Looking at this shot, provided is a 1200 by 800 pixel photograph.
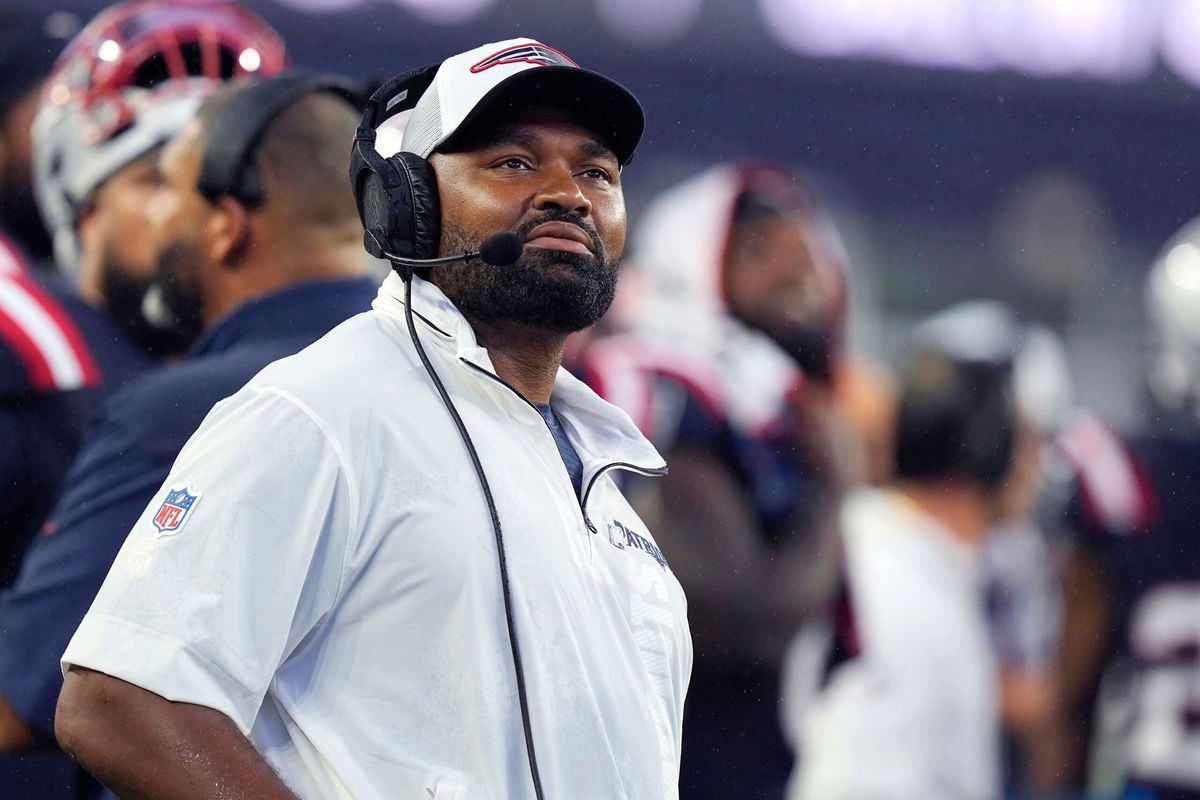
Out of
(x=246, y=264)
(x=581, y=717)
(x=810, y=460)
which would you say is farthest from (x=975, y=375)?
(x=581, y=717)

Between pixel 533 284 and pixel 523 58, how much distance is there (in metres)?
0.21

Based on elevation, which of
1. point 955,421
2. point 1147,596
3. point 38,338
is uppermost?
point 38,338

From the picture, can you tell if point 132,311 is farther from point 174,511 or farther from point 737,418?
point 174,511

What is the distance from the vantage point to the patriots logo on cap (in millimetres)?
1311

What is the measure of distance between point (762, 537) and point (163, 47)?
1455 mm

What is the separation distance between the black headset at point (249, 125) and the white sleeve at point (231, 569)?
1090 millimetres

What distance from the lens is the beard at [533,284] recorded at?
1276 mm

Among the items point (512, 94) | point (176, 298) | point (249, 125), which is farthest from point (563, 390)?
point (176, 298)

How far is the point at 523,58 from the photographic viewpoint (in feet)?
4.35

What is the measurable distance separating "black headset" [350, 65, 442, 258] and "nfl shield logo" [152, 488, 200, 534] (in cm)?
33

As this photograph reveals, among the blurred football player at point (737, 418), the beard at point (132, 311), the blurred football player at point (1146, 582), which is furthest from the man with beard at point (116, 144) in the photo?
the blurred football player at point (1146, 582)

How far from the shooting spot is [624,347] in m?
2.99

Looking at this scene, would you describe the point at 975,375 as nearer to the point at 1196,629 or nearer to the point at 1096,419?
the point at 1096,419

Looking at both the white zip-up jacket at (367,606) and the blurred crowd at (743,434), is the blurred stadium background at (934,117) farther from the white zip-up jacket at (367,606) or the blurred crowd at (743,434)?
the white zip-up jacket at (367,606)
